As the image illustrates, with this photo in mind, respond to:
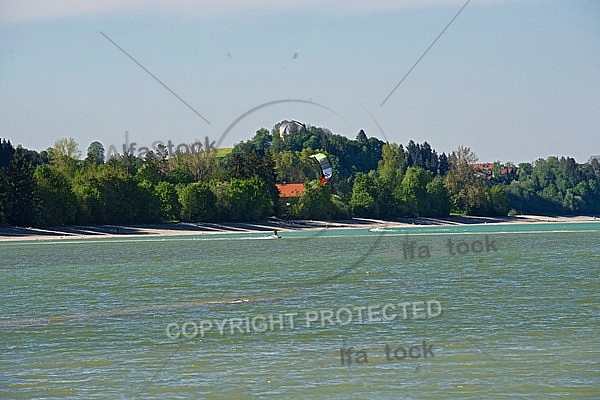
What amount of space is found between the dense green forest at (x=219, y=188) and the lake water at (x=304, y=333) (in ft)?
109

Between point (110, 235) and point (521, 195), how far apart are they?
74.0m

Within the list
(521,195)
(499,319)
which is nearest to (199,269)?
(499,319)

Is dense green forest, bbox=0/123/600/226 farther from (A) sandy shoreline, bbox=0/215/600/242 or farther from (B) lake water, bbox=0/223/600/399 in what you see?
(B) lake water, bbox=0/223/600/399

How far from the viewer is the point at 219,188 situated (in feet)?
309

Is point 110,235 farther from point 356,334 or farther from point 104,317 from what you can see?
point 356,334

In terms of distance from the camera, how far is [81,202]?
86375mm

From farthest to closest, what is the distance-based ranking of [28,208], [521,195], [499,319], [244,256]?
[521,195]
[28,208]
[244,256]
[499,319]

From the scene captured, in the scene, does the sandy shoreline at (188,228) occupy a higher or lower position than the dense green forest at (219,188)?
lower

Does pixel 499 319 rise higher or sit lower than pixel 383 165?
lower

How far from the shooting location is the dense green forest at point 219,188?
8319 cm

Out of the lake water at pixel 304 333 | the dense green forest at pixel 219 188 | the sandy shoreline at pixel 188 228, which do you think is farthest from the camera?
the dense green forest at pixel 219 188

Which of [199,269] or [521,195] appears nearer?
[199,269]

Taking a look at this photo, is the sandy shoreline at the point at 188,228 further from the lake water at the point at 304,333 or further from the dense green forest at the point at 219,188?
the lake water at the point at 304,333

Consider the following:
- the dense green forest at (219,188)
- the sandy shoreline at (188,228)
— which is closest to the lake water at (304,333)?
the dense green forest at (219,188)
